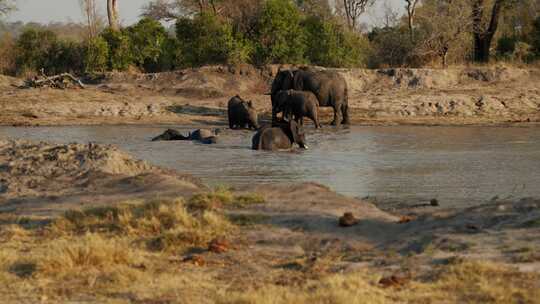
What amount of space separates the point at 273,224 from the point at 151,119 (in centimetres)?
1807

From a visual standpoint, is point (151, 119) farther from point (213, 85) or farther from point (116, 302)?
point (116, 302)

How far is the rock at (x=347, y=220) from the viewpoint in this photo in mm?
7945

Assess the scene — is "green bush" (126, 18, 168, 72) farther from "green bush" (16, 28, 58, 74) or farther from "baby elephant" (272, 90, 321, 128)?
"baby elephant" (272, 90, 321, 128)

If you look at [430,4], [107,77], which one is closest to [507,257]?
[107,77]

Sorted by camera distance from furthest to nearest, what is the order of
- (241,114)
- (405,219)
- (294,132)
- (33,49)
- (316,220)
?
(33,49), (241,114), (294,132), (405,219), (316,220)

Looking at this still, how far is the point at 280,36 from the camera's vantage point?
31312 mm

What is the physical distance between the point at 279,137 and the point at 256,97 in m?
11.0

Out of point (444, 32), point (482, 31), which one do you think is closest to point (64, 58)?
point (444, 32)

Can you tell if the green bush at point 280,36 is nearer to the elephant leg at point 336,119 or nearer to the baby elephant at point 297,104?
the elephant leg at point 336,119

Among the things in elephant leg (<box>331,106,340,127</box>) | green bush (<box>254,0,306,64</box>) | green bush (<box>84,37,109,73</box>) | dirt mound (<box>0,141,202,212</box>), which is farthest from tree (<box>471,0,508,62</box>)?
dirt mound (<box>0,141,202,212</box>)

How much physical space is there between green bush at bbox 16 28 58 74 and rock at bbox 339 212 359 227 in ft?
90.5

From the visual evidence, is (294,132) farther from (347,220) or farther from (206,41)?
(206,41)

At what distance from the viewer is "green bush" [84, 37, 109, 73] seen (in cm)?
3162

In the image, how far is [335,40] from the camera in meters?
32.2
